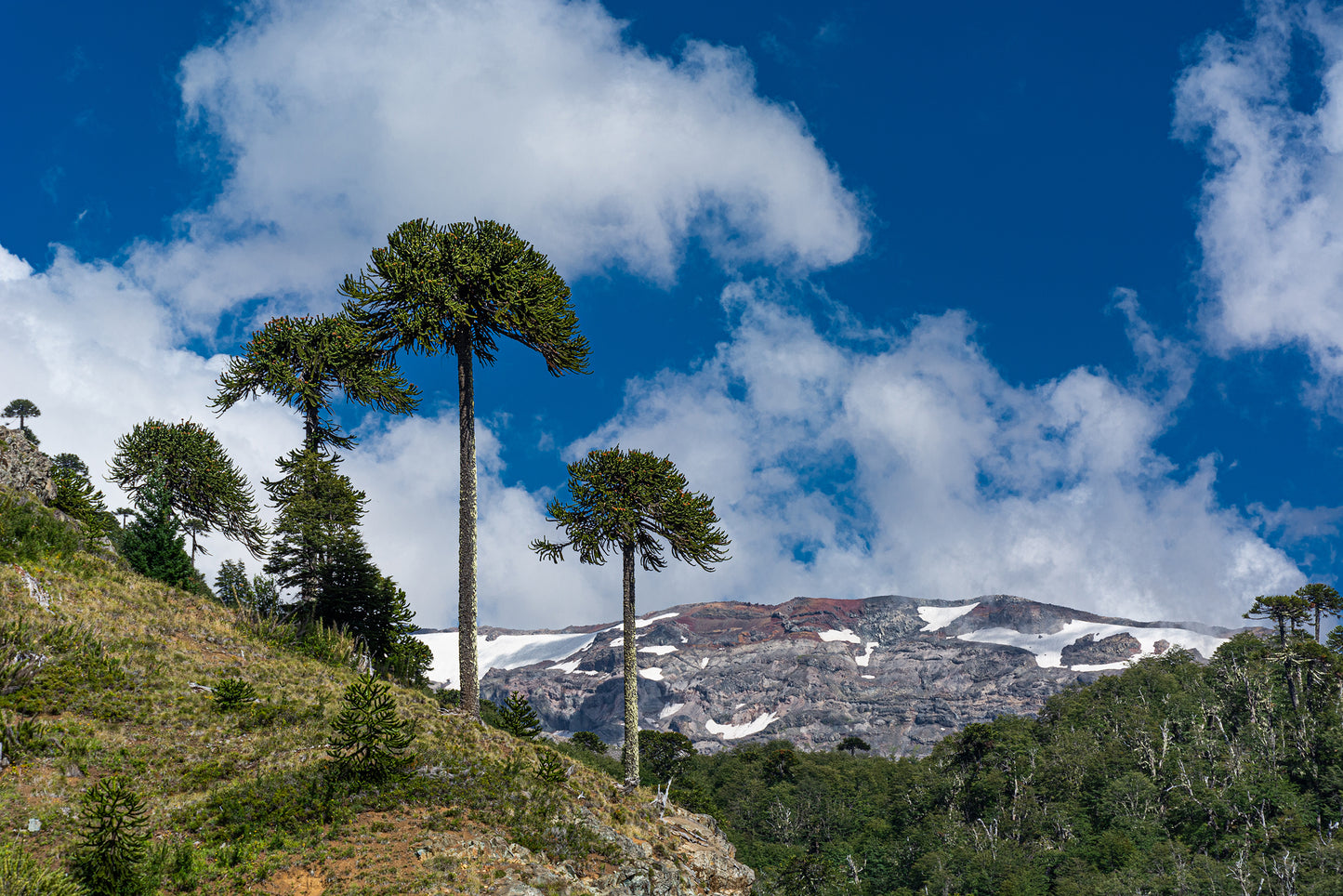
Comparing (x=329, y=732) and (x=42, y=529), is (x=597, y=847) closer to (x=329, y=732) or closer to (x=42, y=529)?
(x=329, y=732)

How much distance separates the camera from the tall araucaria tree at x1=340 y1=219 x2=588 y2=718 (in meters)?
28.6

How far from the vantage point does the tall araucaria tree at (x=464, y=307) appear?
28.6 m

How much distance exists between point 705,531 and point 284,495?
69.4ft

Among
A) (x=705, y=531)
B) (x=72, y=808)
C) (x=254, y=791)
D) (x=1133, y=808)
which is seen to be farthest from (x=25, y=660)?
(x=1133, y=808)

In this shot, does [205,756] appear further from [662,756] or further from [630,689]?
[662,756]

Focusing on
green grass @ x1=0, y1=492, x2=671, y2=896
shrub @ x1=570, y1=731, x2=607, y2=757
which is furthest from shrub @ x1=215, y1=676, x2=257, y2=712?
shrub @ x1=570, y1=731, x2=607, y2=757

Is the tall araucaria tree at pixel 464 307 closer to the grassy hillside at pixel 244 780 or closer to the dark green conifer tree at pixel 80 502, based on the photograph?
the grassy hillside at pixel 244 780

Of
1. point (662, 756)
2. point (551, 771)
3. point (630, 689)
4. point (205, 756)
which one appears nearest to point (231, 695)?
point (205, 756)

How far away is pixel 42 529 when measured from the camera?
29047 mm

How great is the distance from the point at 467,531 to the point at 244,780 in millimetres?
12276

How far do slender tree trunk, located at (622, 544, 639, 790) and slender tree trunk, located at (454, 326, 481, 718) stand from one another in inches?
279

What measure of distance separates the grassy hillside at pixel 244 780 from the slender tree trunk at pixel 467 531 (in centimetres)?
298

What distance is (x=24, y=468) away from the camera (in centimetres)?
3303

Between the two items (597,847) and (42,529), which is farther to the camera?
(42,529)
